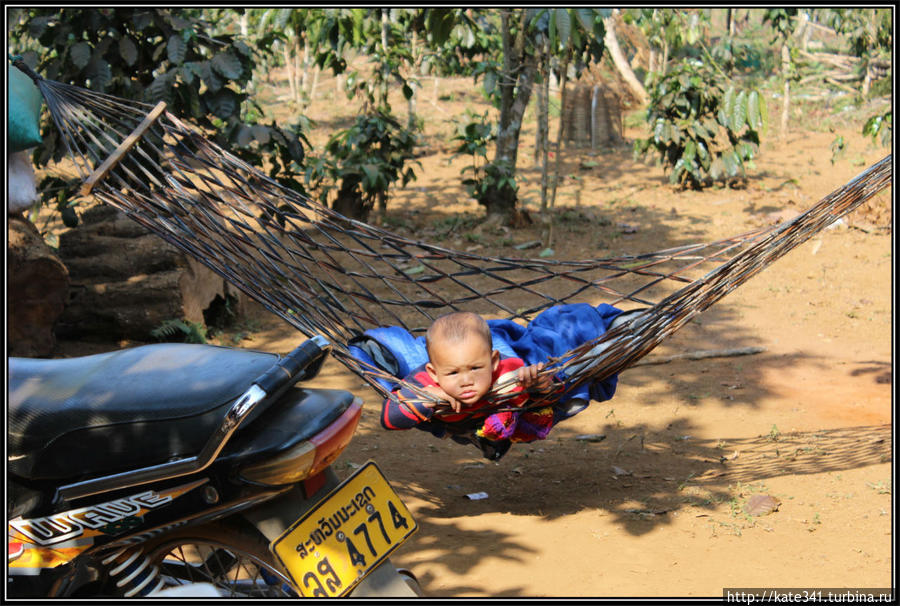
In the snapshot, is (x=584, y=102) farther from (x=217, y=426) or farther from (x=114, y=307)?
(x=217, y=426)

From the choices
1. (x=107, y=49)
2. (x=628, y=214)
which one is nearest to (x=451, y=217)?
(x=628, y=214)

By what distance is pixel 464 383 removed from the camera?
202cm

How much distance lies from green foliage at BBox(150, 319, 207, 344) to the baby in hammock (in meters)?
2.29

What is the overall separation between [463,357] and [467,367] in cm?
3

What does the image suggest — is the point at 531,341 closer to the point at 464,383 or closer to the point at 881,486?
the point at 464,383

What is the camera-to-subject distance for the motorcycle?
4.56 ft

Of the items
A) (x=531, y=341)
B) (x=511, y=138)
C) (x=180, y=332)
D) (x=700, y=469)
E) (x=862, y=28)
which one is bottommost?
(x=700, y=469)

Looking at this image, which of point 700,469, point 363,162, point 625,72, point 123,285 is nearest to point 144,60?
point 123,285

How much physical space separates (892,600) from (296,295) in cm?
173

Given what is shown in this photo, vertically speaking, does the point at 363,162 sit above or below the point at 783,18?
below

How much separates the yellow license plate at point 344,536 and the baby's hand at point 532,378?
572 mm

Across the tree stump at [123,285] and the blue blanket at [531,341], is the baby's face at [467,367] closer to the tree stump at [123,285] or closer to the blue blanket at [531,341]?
the blue blanket at [531,341]

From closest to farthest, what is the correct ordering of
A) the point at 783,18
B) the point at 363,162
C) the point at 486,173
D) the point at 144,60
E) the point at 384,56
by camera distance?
the point at 144,60 → the point at 363,162 → the point at 486,173 → the point at 384,56 → the point at 783,18

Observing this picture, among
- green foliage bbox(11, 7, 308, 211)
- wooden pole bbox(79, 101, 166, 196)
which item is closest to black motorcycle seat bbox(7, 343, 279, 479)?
wooden pole bbox(79, 101, 166, 196)
